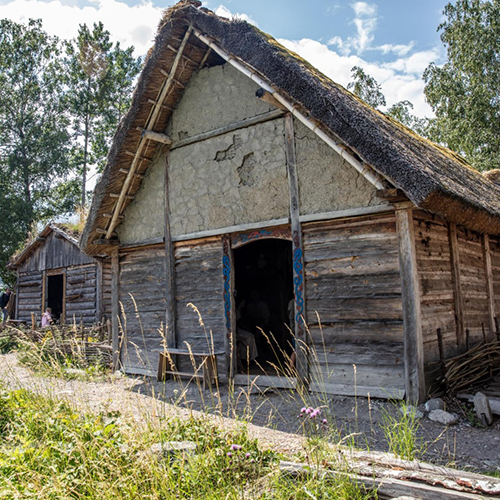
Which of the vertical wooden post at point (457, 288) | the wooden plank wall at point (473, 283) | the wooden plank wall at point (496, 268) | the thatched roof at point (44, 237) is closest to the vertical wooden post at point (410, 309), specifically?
the vertical wooden post at point (457, 288)

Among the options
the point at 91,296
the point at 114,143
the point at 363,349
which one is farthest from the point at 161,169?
the point at 91,296

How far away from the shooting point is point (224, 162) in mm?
7434

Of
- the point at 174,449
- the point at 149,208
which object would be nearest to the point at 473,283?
the point at 149,208

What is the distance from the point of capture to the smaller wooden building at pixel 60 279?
14.6 m

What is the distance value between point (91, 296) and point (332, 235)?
10.5 m

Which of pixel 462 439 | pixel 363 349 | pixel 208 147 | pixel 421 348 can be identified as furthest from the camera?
pixel 208 147

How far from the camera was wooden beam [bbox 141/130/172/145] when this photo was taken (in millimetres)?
7785

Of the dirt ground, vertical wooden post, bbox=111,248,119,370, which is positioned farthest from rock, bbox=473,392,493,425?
vertical wooden post, bbox=111,248,119,370

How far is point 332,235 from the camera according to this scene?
632 cm

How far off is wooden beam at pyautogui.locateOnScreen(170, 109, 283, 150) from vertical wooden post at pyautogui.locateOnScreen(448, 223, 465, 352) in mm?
2898

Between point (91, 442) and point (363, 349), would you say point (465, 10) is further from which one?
point (91, 442)

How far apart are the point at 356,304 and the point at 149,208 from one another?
4.09 meters

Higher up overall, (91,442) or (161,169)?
(161,169)

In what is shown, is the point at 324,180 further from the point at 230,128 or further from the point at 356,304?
the point at 230,128
